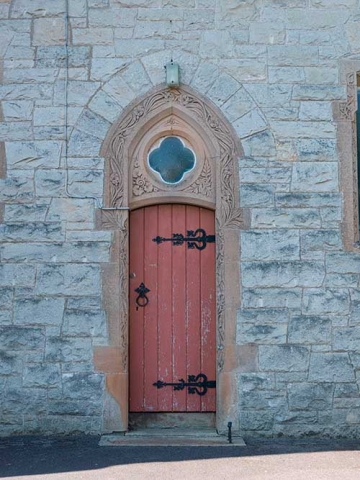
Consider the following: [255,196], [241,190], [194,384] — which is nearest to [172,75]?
[241,190]

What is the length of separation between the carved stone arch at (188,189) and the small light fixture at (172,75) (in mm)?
122

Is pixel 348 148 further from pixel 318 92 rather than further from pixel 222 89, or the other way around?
pixel 222 89

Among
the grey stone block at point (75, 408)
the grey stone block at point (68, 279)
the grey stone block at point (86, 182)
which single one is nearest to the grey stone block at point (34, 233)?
the grey stone block at point (68, 279)

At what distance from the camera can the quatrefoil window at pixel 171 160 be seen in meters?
7.26

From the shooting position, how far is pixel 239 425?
6773 millimetres

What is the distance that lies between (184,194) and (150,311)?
1.29 m

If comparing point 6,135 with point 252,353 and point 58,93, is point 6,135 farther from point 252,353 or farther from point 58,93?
point 252,353

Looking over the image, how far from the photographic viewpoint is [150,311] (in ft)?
23.5

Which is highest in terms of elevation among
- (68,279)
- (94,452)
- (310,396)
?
(68,279)

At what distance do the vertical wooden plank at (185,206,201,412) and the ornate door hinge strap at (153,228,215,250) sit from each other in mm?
55

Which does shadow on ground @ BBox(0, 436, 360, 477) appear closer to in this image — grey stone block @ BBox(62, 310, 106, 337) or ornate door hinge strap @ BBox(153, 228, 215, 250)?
grey stone block @ BBox(62, 310, 106, 337)

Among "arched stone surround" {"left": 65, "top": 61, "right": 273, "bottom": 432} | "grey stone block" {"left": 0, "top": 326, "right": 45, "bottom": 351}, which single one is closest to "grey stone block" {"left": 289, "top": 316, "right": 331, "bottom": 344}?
"arched stone surround" {"left": 65, "top": 61, "right": 273, "bottom": 432}

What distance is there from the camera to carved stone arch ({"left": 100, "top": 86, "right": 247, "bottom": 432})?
6.84 m

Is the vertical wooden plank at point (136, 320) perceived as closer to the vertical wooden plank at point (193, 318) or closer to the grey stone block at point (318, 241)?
the vertical wooden plank at point (193, 318)
